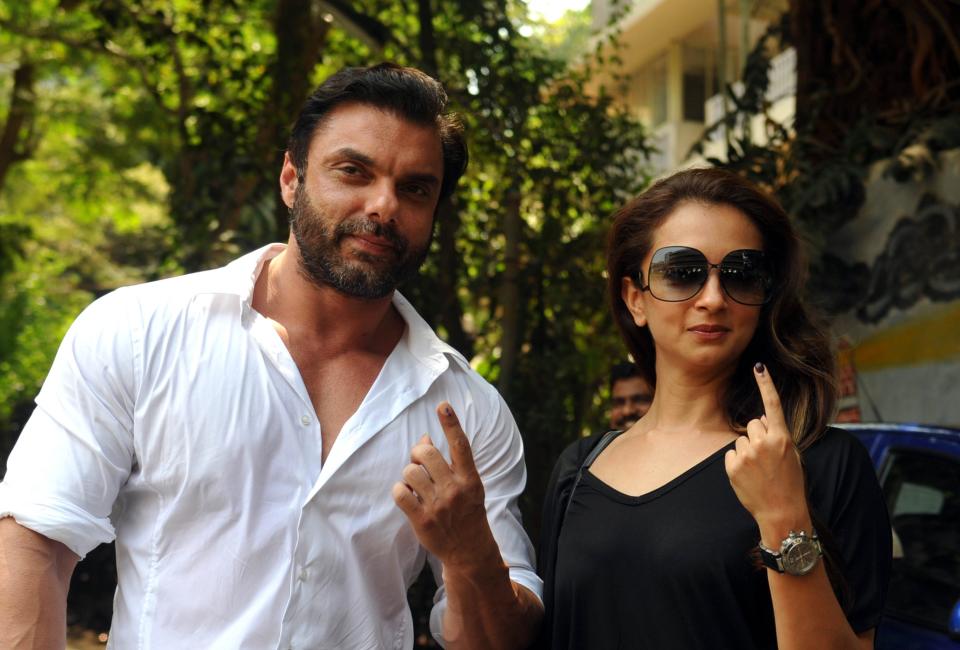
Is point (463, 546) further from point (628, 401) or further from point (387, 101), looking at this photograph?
point (628, 401)

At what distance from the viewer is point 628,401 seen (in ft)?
17.6

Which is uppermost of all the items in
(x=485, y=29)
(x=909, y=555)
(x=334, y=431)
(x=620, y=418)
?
(x=485, y=29)

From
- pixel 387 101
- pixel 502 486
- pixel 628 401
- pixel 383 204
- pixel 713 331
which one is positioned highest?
pixel 387 101

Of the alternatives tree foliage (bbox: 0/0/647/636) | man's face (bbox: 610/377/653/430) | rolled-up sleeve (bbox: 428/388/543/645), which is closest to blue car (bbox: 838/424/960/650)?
man's face (bbox: 610/377/653/430)

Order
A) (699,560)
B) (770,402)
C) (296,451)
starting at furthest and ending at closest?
(296,451), (699,560), (770,402)

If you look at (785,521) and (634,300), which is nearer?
(785,521)

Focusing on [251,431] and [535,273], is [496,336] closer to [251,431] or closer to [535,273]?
A: [535,273]

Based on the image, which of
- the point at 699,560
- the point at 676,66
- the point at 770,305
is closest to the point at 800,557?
the point at 699,560

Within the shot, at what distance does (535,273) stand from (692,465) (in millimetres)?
4751

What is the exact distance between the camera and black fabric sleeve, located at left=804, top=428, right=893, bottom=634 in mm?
2299

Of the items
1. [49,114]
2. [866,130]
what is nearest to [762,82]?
[866,130]

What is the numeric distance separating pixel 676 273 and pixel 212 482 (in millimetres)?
1163

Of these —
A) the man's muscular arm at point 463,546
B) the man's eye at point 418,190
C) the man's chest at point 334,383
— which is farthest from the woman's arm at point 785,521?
the man's eye at point 418,190

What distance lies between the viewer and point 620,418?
5395 millimetres
